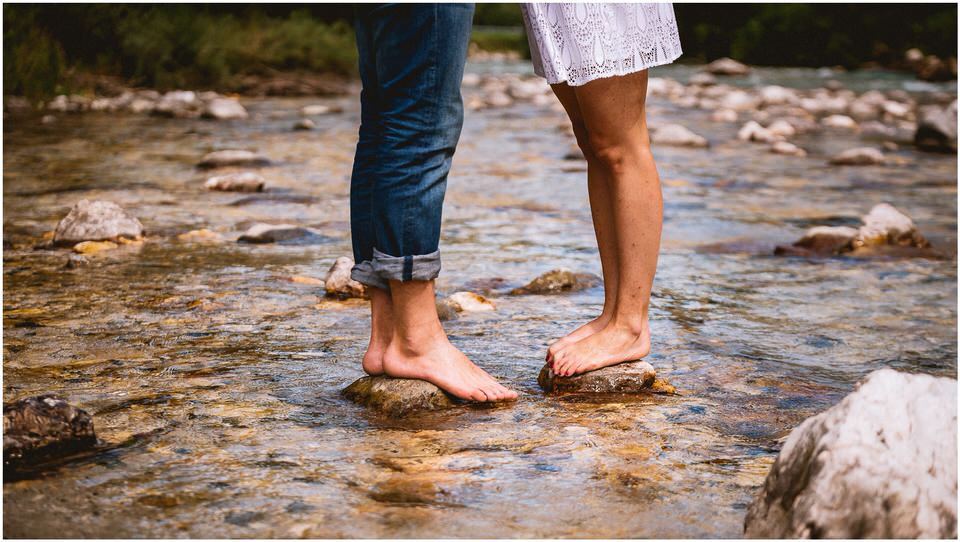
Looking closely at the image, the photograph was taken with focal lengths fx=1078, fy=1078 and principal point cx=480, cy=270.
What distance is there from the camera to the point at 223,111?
32.9 ft

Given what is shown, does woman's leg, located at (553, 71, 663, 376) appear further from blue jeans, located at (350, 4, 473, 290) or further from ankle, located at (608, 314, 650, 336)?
blue jeans, located at (350, 4, 473, 290)

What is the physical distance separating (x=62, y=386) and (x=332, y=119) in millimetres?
7959

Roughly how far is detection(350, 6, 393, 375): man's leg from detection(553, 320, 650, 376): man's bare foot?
39 cm

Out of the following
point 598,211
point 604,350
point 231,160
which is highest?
point 598,211

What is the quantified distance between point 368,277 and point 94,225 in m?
2.19

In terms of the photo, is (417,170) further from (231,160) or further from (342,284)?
(231,160)

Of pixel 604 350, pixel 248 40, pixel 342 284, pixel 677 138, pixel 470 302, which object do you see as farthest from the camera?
pixel 248 40

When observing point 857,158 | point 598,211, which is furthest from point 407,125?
point 857,158

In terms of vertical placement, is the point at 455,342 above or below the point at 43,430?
below

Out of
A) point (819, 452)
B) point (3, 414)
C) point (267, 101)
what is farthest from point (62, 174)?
point (267, 101)

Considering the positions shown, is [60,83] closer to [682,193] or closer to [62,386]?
[682,193]

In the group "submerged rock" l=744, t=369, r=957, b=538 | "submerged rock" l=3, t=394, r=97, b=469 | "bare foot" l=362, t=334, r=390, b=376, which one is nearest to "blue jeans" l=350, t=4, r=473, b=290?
"bare foot" l=362, t=334, r=390, b=376

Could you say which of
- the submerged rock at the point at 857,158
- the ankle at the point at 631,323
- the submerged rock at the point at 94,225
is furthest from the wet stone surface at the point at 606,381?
the submerged rock at the point at 857,158

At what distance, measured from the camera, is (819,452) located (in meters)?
1.49
